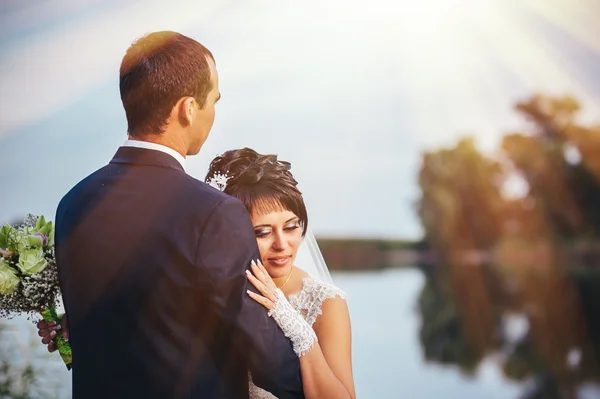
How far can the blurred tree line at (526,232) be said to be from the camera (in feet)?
87.3

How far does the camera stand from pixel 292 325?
80.1 inches

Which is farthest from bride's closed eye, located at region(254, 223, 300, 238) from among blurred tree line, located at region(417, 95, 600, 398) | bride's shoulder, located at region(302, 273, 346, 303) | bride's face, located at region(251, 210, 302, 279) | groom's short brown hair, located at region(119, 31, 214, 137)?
blurred tree line, located at region(417, 95, 600, 398)

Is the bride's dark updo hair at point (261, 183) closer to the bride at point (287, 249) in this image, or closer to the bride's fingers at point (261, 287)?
the bride at point (287, 249)

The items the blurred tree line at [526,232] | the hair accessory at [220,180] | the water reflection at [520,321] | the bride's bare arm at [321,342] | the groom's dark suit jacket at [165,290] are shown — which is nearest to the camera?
the groom's dark suit jacket at [165,290]

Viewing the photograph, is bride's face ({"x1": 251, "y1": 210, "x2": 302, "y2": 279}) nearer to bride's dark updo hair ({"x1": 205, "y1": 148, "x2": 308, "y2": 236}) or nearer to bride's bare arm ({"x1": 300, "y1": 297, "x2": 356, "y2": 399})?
bride's dark updo hair ({"x1": 205, "y1": 148, "x2": 308, "y2": 236})

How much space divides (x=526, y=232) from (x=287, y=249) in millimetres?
31104

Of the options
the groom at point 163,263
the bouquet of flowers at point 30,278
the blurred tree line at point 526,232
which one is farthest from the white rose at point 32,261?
the blurred tree line at point 526,232

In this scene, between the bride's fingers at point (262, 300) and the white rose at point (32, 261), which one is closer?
the bride's fingers at point (262, 300)

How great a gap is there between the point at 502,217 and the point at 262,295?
33524 millimetres

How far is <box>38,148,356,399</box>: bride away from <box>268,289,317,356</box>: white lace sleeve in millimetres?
248

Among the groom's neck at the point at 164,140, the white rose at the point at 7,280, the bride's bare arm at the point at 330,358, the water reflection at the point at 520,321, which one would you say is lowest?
the water reflection at the point at 520,321

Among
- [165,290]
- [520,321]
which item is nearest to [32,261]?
[165,290]

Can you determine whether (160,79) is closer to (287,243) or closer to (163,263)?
(163,263)

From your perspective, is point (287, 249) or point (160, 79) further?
point (287, 249)
